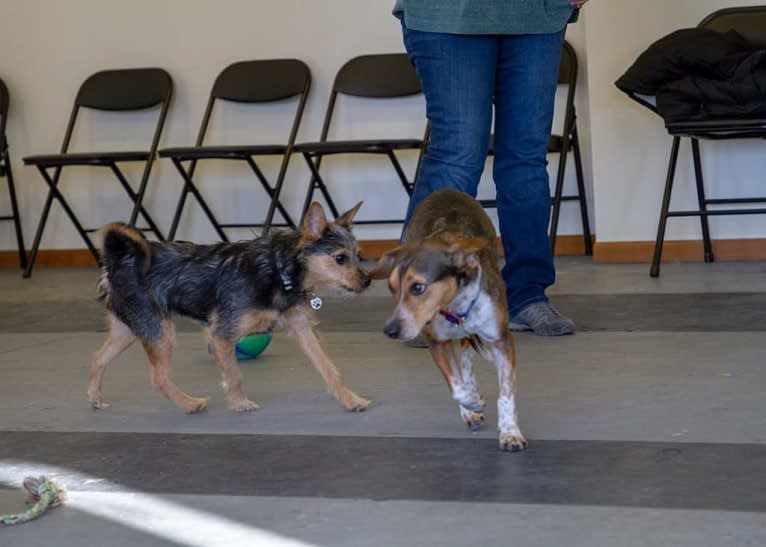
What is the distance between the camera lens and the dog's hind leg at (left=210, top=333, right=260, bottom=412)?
10.3ft

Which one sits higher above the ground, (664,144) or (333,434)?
(333,434)

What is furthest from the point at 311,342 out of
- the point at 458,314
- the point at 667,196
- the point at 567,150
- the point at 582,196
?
the point at 582,196

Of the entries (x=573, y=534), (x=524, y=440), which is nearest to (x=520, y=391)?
(x=524, y=440)

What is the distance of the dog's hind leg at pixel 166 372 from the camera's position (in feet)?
10.4

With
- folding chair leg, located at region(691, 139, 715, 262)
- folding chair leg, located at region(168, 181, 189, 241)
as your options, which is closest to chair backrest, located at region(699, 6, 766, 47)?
folding chair leg, located at region(691, 139, 715, 262)

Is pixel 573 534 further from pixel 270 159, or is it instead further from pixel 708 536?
pixel 270 159

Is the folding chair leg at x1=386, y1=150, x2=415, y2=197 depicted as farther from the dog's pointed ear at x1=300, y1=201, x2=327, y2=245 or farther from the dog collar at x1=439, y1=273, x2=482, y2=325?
the dog collar at x1=439, y1=273, x2=482, y2=325

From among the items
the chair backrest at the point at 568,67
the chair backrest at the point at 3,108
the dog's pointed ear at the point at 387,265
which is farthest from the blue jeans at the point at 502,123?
the chair backrest at the point at 3,108

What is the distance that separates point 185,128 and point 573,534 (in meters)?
5.40

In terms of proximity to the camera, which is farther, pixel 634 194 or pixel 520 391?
pixel 634 194

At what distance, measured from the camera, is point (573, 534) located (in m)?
1.99

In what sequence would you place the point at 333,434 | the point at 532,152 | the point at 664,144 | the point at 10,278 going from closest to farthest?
1. the point at 333,434
2. the point at 532,152
3. the point at 664,144
4. the point at 10,278

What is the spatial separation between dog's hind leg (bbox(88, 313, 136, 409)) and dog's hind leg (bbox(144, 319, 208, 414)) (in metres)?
0.11

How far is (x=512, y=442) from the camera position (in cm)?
256
